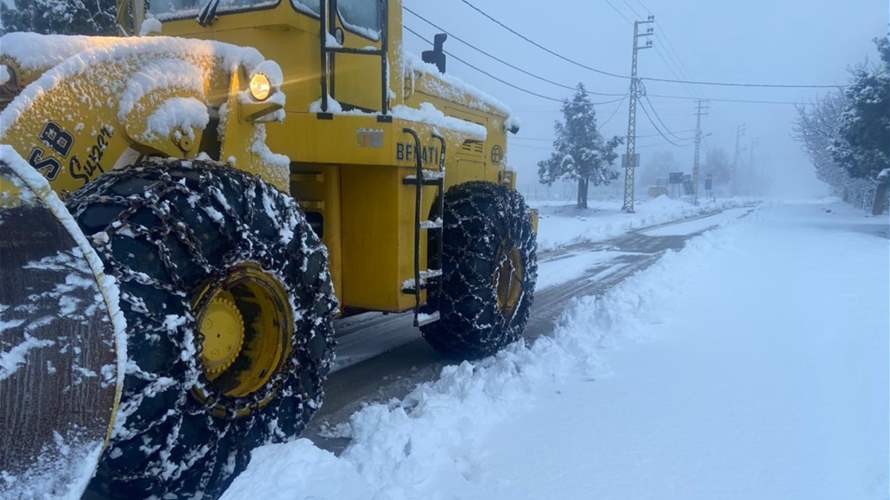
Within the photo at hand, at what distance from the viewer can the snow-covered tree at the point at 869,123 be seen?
25.5 meters

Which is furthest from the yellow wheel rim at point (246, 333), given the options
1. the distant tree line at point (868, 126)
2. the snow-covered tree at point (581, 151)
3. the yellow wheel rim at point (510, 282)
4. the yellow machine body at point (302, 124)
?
the snow-covered tree at point (581, 151)

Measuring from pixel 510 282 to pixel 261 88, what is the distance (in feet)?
10.4

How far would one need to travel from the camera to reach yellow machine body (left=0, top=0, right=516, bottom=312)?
253cm

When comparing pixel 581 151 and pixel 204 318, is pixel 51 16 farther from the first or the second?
pixel 581 151

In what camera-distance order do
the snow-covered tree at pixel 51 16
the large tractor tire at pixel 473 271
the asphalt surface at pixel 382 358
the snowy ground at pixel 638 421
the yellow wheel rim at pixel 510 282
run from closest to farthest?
the snowy ground at pixel 638 421 → the asphalt surface at pixel 382 358 → the large tractor tire at pixel 473 271 → the yellow wheel rim at pixel 510 282 → the snow-covered tree at pixel 51 16

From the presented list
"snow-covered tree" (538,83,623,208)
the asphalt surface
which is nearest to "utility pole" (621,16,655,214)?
"snow-covered tree" (538,83,623,208)

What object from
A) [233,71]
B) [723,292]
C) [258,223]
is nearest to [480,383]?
[258,223]

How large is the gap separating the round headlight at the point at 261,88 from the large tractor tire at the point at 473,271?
6.85 ft

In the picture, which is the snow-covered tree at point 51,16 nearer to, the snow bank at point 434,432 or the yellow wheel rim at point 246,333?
the snow bank at point 434,432

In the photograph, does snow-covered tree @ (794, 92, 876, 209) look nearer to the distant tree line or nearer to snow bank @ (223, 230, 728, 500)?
the distant tree line

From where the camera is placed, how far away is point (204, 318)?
8.68 ft

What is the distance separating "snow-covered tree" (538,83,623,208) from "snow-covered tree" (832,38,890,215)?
1775 centimetres

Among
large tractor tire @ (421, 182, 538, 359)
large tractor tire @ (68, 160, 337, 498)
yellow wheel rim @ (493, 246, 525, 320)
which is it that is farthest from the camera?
yellow wheel rim @ (493, 246, 525, 320)

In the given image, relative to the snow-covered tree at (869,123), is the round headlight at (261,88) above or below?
below
